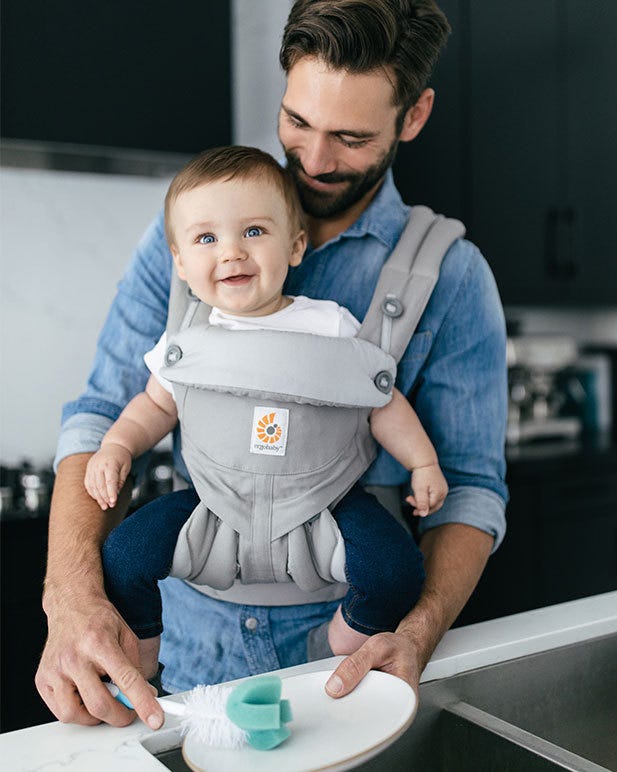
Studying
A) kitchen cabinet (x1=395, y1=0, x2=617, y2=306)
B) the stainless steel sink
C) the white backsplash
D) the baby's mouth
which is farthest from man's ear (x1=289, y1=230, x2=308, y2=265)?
kitchen cabinet (x1=395, y1=0, x2=617, y2=306)

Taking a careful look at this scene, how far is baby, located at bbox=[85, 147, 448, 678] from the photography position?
42.5 inches

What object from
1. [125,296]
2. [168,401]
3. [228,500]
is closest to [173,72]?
[125,296]

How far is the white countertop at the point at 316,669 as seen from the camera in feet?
2.45

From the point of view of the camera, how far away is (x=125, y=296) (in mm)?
1386

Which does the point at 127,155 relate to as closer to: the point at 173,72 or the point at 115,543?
the point at 173,72

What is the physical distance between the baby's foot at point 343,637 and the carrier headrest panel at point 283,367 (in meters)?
0.27

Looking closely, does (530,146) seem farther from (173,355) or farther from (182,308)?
(173,355)

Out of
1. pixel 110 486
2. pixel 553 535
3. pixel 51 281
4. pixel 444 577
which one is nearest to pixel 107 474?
pixel 110 486

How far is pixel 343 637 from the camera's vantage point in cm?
109

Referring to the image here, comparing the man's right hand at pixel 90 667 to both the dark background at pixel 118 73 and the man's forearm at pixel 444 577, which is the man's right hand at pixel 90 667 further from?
the dark background at pixel 118 73

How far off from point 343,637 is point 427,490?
21 centimetres

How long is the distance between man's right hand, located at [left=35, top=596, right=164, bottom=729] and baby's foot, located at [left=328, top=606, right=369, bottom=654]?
0.25 metres

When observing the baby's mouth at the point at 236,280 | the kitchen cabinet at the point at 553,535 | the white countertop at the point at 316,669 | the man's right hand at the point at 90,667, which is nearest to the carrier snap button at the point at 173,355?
the baby's mouth at the point at 236,280

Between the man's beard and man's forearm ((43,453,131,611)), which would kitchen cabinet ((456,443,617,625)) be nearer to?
the man's beard
